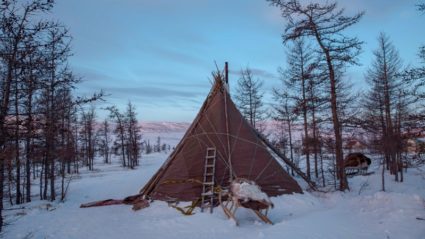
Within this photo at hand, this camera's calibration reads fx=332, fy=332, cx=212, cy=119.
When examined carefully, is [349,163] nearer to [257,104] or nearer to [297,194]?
[257,104]

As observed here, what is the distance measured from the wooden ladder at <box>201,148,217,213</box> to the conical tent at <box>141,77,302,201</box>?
20 cm

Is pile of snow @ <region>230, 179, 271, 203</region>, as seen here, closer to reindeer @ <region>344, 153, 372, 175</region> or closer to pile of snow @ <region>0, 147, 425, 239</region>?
pile of snow @ <region>0, 147, 425, 239</region>

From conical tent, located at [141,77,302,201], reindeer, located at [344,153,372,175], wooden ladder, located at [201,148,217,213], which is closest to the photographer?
wooden ladder, located at [201,148,217,213]

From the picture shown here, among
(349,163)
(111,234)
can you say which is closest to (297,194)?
(111,234)

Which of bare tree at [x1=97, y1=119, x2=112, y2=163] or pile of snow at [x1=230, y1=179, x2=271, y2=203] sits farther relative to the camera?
bare tree at [x1=97, y1=119, x2=112, y2=163]

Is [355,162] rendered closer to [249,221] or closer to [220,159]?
[220,159]

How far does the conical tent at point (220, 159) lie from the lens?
11898 mm

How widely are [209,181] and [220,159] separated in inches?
37.8

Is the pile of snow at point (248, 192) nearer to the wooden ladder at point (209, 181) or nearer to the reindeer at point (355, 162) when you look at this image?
the wooden ladder at point (209, 181)

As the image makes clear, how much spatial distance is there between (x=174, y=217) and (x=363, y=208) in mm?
5905

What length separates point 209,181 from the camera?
11750 mm

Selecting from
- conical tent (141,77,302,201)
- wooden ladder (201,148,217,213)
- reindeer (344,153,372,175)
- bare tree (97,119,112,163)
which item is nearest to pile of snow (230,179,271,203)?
wooden ladder (201,148,217,213)

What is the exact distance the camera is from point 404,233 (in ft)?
24.5

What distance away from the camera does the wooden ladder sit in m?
10.4
